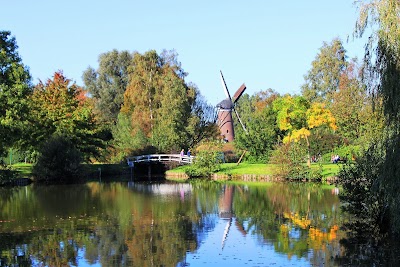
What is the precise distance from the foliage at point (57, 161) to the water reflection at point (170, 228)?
20.2 feet

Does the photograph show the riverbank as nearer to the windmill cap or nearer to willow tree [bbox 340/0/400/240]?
the windmill cap

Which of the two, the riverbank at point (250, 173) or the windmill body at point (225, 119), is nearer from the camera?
the riverbank at point (250, 173)

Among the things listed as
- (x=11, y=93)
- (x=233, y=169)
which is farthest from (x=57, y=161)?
(x=233, y=169)

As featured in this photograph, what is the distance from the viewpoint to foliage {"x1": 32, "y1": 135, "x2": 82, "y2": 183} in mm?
38631

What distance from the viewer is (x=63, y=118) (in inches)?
1699

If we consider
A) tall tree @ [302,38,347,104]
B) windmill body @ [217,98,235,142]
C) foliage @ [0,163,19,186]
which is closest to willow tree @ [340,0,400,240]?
foliage @ [0,163,19,186]

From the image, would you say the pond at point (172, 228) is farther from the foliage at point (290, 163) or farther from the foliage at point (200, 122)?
the foliage at point (200, 122)

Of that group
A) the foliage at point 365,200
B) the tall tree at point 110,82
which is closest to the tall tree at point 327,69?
the tall tree at point 110,82

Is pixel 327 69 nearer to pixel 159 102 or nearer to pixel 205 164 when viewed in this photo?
pixel 159 102

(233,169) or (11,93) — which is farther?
(233,169)

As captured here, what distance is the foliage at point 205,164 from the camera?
142 feet

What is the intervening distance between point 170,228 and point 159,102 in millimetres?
37716

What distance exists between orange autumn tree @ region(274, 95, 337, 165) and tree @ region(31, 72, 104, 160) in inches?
567

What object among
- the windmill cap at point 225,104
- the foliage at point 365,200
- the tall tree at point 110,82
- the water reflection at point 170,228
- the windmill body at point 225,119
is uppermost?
the tall tree at point 110,82
